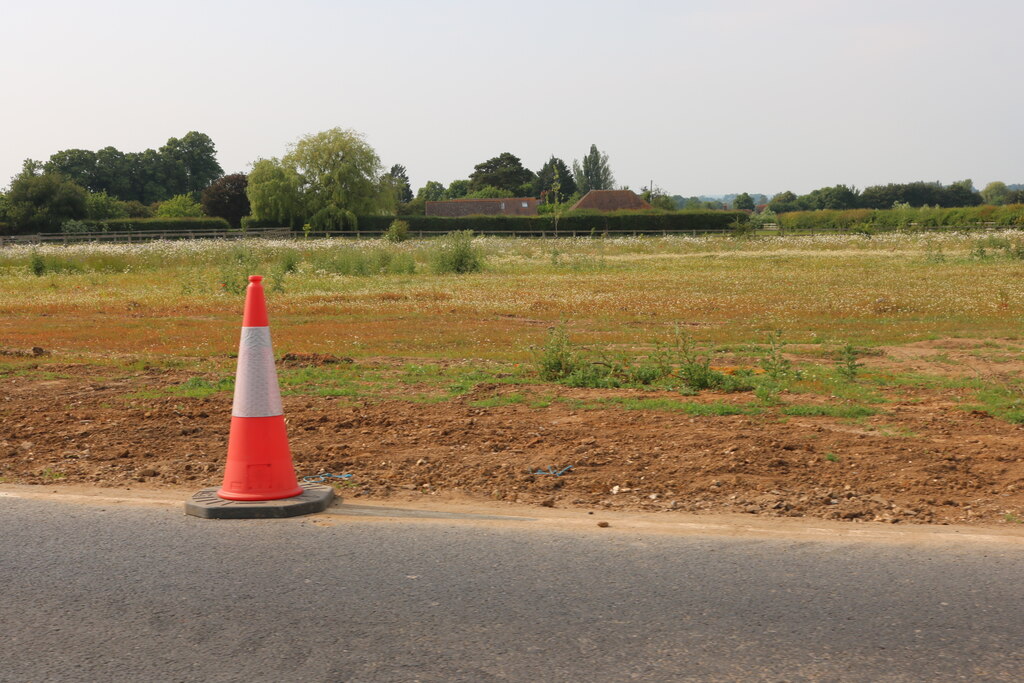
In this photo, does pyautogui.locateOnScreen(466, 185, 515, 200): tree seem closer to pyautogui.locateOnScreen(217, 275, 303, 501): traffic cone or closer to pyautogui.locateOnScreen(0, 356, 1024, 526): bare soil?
pyautogui.locateOnScreen(0, 356, 1024, 526): bare soil

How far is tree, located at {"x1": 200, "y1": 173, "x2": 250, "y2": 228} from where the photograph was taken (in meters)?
99.8

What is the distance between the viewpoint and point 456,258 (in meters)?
37.0

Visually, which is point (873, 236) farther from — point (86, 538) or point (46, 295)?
point (86, 538)

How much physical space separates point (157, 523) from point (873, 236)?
63356mm

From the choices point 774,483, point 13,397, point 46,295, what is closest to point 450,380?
point 13,397

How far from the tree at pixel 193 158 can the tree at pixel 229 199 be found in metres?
38.9

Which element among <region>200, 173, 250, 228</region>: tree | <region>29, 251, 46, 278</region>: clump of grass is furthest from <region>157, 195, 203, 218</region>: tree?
<region>29, 251, 46, 278</region>: clump of grass

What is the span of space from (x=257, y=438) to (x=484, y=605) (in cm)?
205

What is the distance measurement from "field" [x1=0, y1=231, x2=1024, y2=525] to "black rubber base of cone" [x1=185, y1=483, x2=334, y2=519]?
0.46m

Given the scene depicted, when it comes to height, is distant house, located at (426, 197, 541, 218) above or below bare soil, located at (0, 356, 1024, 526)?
above

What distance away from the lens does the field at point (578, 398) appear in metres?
6.05

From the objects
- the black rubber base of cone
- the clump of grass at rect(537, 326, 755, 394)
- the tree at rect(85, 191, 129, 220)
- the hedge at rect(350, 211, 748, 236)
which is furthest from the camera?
the tree at rect(85, 191, 129, 220)

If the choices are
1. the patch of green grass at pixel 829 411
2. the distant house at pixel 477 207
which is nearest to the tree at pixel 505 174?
the distant house at pixel 477 207

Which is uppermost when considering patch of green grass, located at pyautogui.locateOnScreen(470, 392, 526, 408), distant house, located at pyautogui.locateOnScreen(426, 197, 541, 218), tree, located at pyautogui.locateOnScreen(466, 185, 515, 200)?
tree, located at pyautogui.locateOnScreen(466, 185, 515, 200)
